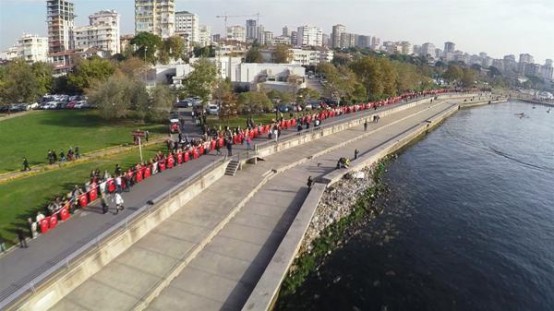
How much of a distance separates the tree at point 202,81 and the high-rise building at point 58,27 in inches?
5238

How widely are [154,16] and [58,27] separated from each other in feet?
128

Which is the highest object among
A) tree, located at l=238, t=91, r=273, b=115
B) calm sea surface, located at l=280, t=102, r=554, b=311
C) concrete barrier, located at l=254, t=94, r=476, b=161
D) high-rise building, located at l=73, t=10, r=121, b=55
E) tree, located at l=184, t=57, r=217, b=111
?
high-rise building, located at l=73, t=10, r=121, b=55

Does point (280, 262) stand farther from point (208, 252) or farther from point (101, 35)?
point (101, 35)

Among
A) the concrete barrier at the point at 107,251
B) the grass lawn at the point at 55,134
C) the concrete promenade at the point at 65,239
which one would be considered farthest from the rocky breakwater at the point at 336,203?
the grass lawn at the point at 55,134

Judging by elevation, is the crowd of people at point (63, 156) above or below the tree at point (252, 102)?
below

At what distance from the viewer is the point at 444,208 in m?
27.2

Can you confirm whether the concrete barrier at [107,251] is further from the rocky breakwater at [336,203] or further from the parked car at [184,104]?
the parked car at [184,104]

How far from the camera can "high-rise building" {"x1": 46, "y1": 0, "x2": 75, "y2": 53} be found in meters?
153

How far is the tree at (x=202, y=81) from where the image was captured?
130 feet

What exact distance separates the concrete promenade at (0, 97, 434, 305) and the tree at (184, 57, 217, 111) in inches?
741

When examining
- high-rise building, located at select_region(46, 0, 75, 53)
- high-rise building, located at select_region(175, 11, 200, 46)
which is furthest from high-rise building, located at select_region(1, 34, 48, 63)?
high-rise building, located at select_region(175, 11, 200, 46)

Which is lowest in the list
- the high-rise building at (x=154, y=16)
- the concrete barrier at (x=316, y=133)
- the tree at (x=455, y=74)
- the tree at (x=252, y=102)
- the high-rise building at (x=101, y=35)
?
the concrete barrier at (x=316, y=133)

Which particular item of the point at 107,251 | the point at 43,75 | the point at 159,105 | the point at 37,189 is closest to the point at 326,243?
the point at 107,251

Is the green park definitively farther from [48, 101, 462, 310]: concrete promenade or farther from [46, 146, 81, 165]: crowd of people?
[48, 101, 462, 310]: concrete promenade
